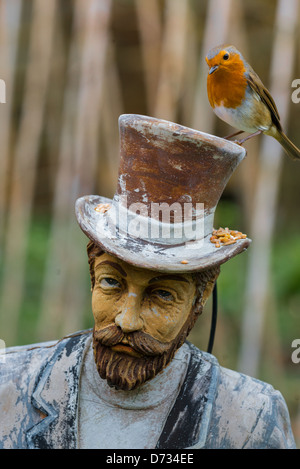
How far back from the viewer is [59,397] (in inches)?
80.1

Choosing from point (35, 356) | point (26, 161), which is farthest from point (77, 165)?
point (35, 356)

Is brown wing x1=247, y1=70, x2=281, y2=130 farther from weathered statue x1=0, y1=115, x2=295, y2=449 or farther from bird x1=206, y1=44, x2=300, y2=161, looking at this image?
weathered statue x1=0, y1=115, x2=295, y2=449

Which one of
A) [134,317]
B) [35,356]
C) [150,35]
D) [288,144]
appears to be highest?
[150,35]

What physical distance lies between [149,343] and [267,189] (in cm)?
271

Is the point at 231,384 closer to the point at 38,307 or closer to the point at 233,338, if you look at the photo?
the point at 233,338

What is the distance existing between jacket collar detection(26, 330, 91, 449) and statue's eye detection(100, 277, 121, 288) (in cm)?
32

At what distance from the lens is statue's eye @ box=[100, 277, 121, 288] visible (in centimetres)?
188

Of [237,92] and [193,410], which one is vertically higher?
[237,92]

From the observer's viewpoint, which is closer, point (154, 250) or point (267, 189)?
point (154, 250)

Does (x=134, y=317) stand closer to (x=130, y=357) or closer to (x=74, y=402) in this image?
(x=130, y=357)

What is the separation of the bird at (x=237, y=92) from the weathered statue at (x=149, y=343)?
0.22 metres

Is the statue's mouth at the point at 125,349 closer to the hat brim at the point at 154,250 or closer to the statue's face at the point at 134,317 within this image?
the statue's face at the point at 134,317

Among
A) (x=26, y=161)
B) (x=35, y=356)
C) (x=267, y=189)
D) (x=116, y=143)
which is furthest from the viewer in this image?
(x=116, y=143)

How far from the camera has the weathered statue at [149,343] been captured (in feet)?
5.86
